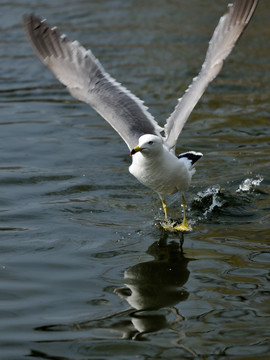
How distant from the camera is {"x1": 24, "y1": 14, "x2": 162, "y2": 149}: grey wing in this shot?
6.91m

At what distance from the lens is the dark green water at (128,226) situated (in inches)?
189

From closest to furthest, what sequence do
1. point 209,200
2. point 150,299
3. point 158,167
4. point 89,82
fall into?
point 150,299 → point 158,167 → point 89,82 → point 209,200

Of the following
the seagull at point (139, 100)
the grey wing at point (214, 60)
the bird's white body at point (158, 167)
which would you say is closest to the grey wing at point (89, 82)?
the seagull at point (139, 100)

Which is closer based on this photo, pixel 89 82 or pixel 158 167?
pixel 158 167

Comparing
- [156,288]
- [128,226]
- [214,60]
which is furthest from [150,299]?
[214,60]

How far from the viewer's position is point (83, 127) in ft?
33.1

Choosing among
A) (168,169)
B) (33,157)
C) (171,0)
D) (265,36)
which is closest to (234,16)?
(168,169)

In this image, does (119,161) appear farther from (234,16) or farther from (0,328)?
(0,328)

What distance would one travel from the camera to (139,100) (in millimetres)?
7078

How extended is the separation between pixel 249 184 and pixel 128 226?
1.60m

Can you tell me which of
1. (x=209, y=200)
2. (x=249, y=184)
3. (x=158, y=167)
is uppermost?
(x=158, y=167)

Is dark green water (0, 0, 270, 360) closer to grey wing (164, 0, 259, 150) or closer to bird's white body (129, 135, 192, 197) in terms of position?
bird's white body (129, 135, 192, 197)

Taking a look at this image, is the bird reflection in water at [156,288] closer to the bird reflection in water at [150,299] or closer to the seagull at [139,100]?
the bird reflection in water at [150,299]

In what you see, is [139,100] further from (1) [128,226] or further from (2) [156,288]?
(2) [156,288]
